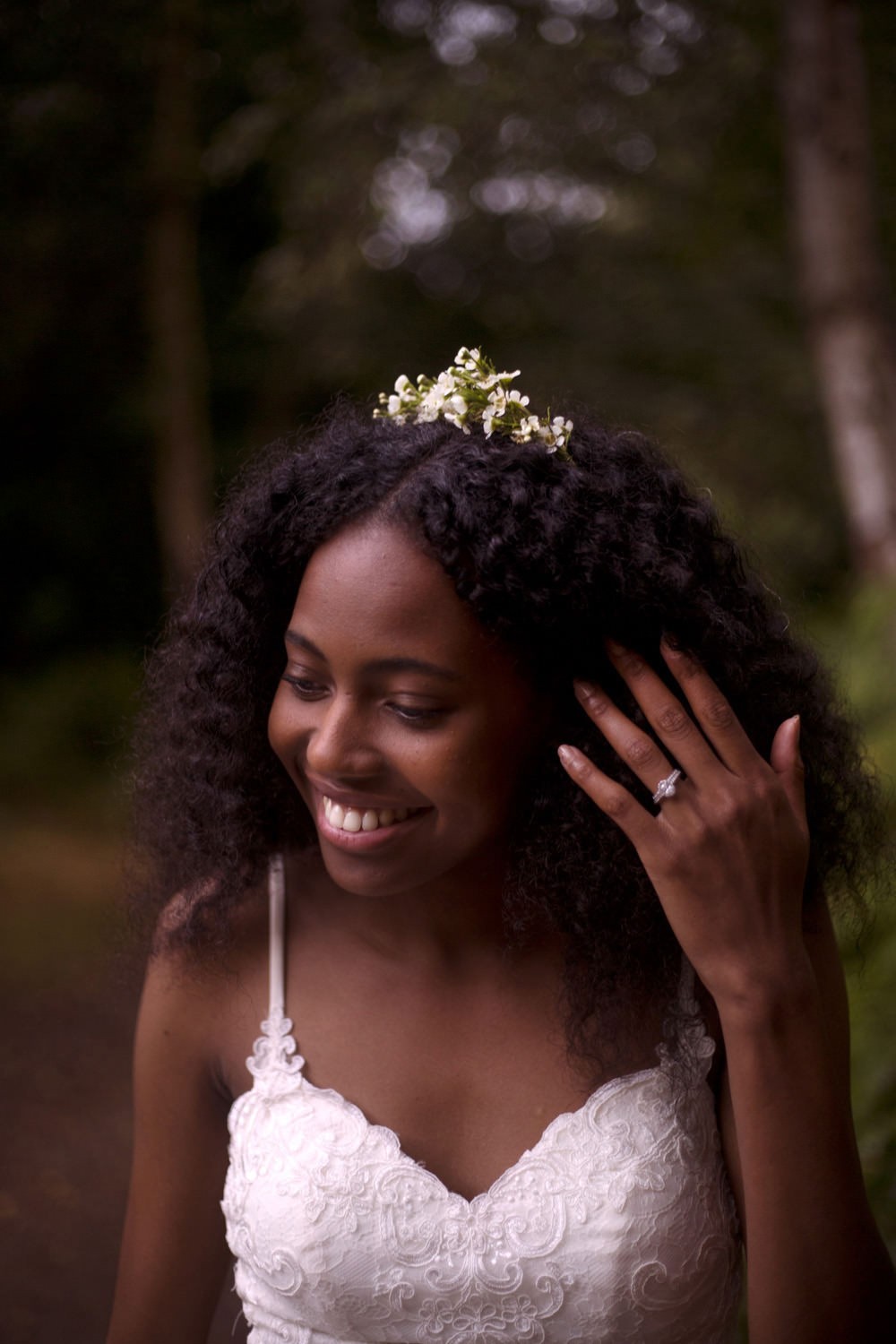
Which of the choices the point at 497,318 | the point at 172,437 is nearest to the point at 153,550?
the point at 172,437

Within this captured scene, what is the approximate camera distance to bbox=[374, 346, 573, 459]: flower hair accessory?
1.78 metres

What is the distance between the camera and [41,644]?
471 inches

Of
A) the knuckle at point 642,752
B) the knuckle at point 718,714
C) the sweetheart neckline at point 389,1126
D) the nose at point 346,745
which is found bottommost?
the sweetheart neckline at point 389,1126

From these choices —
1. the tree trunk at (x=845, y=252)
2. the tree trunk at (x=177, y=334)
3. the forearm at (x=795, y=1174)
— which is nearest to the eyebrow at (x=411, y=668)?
the forearm at (x=795, y=1174)

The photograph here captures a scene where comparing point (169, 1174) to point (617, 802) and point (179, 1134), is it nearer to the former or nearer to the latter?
point (179, 1134)

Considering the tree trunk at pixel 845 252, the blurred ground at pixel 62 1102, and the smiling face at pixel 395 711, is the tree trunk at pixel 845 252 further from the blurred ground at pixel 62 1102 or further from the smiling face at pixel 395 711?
the smiling face at pixel 395 711

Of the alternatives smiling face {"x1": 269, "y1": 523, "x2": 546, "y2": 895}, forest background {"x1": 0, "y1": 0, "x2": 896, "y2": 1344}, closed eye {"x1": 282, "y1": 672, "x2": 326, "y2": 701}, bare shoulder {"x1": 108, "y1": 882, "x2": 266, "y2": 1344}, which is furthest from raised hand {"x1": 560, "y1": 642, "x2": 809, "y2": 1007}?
bare shoulder {"x1": 108, "y1": 882, "x2": 266, "y2": 1344}

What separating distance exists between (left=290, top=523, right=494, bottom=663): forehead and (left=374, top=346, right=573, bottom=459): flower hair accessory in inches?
9.6

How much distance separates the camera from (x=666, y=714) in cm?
164

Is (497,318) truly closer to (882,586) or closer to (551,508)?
(882,586)

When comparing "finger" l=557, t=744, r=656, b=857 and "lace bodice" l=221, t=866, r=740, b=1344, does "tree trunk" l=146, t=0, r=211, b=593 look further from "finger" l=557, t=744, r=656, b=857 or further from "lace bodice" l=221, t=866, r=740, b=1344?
"finger" l=557, t=744, r=656, b=857

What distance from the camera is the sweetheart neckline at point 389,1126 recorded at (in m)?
1.79

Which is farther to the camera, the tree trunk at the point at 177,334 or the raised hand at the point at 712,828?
the tree trunk at the point at 177,334

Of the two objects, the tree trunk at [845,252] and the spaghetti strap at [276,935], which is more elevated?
the tree trunk at [845,252]
